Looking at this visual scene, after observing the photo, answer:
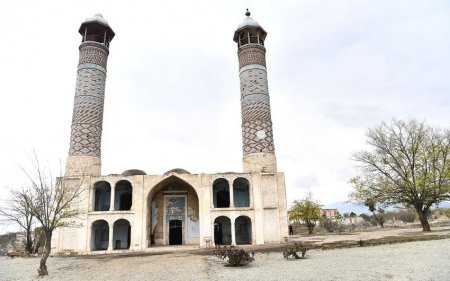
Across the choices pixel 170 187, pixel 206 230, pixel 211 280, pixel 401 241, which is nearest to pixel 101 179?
pixel 170 187

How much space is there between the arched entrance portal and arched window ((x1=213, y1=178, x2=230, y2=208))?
171cm

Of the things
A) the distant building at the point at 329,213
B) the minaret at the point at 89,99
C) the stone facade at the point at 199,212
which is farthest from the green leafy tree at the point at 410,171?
the distant building at the point at 329,213

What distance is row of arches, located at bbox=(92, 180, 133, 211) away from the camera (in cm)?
2555

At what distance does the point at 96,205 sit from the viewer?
25.4m

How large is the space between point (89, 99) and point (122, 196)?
25.9 ft

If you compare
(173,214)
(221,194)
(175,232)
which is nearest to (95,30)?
(173,214)

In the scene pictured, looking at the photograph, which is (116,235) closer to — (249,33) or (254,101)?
(254,101)

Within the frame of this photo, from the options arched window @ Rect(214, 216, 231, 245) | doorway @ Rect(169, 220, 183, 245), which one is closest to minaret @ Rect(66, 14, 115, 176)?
doorway @ Rect(169, 220, 183, 245)

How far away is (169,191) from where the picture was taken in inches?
1041

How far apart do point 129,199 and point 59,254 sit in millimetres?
6448

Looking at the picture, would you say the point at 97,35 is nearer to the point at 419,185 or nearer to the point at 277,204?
the point at 277,204

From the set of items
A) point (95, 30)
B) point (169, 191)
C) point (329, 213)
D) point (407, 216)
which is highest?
point (95, 30)

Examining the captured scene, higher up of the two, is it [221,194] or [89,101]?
[89,101]

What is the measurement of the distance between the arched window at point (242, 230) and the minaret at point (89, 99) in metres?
11.1
